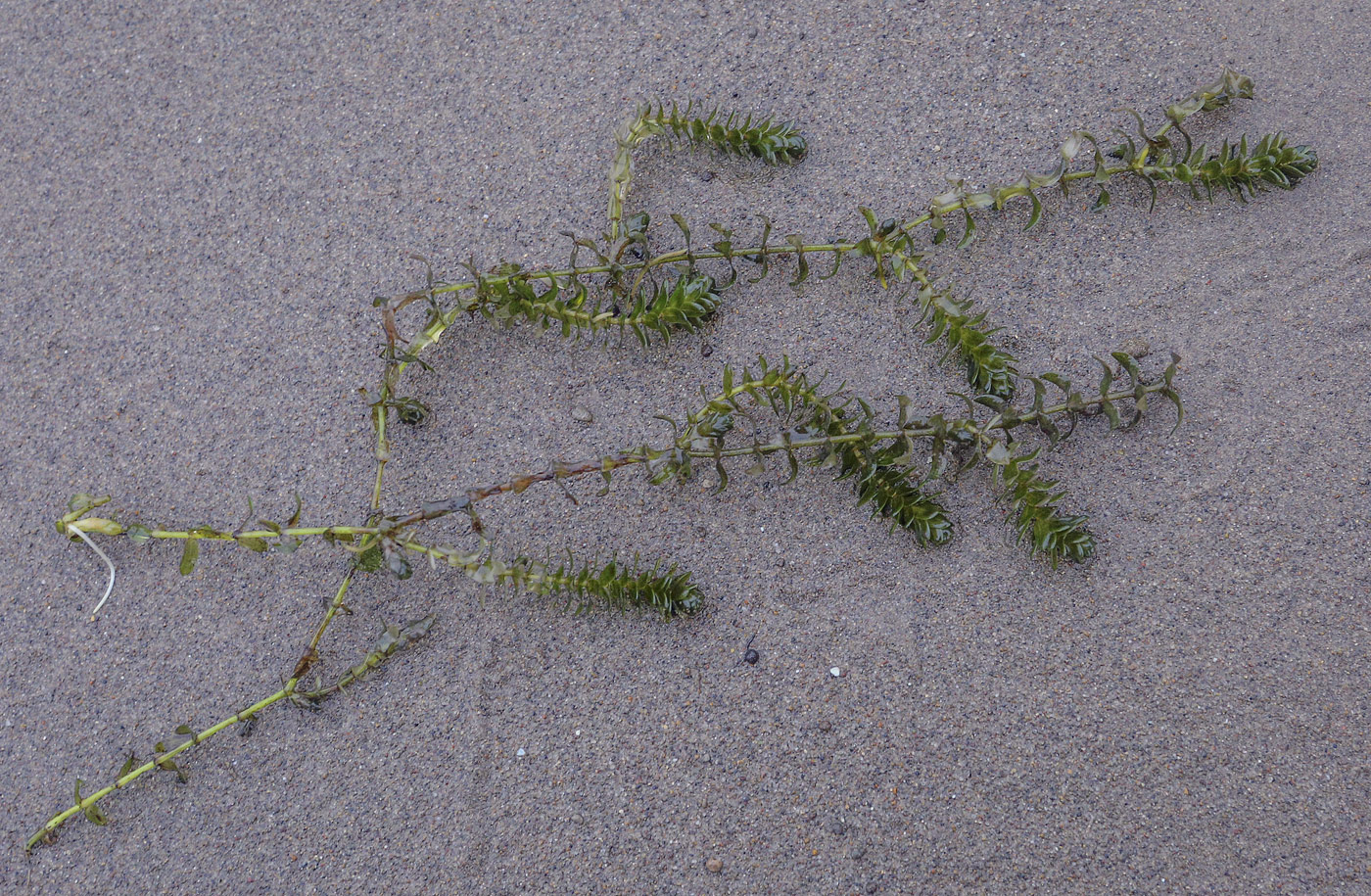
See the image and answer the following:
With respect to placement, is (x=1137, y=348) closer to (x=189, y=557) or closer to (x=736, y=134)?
(x=736, y=134)

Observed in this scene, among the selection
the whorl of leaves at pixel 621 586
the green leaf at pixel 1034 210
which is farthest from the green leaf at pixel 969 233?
the whorl of leaves at pixel 621 586

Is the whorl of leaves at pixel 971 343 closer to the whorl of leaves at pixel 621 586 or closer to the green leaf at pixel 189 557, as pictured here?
the whorl of leaves at pixel 621 586

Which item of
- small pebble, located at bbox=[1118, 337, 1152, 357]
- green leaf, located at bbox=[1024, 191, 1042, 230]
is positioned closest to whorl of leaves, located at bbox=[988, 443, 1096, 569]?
small pebble, located at bbox=[1118, 337, 1152, 357]

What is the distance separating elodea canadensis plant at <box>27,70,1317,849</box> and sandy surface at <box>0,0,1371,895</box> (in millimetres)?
47

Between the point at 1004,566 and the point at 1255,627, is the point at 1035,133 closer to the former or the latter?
the point at 1004,566

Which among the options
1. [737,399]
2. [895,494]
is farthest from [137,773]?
[895,494]

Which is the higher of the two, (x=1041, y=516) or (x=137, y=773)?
(x=1041, y=516)

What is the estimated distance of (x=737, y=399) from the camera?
1.75 metres

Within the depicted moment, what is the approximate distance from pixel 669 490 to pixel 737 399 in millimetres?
223

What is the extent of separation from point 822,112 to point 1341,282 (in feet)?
3.38

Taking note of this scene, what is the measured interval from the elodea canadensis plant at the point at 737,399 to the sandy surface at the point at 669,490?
0.15ft

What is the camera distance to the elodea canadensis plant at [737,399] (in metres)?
1.57

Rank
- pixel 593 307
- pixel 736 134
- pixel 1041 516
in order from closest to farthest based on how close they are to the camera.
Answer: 1. pixel 1041 516
2. pixel 593 307
3. pixel 736 134

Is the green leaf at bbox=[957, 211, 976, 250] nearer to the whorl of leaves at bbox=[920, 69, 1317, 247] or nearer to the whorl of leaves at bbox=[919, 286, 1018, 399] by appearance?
the whorl of leaves at bbox=[920, 69, 1317, 247]
